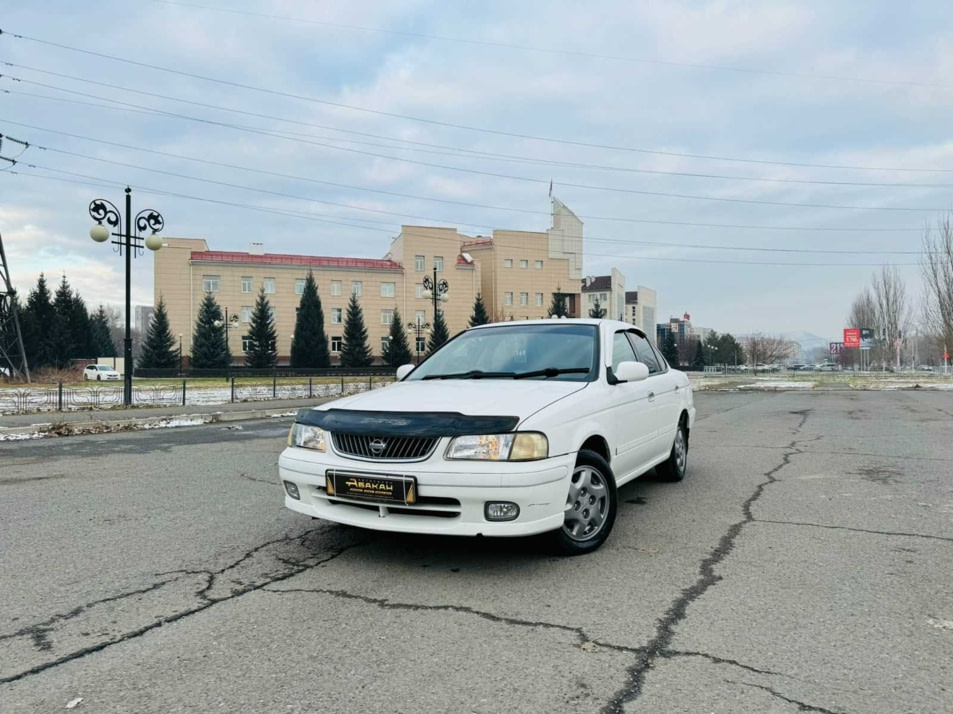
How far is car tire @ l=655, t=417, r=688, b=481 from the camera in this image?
655 cm

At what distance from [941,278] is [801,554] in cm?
6018

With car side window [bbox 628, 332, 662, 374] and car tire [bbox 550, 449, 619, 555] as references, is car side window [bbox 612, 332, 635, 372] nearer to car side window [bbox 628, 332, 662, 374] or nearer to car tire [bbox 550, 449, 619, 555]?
car side window [bbox 628, 332, 662, 374]

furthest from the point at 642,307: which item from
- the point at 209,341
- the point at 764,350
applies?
the point at 209,341

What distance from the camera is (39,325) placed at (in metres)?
55.6

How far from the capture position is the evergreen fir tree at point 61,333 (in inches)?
2167

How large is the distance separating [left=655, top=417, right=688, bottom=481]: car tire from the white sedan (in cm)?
145

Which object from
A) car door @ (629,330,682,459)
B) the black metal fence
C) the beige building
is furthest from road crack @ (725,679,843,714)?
the beige building

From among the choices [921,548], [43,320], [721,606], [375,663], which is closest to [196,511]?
[375,663]

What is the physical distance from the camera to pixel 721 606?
329cm

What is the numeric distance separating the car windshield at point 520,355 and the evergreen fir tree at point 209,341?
58224 mm

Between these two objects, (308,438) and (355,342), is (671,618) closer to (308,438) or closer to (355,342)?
(308,438)

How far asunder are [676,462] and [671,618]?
3.66 m

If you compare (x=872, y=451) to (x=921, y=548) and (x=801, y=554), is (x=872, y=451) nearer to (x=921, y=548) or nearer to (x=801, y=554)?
(x=921, y=548)

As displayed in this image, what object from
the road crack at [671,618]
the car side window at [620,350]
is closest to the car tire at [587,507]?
the road crack at [671,618]
